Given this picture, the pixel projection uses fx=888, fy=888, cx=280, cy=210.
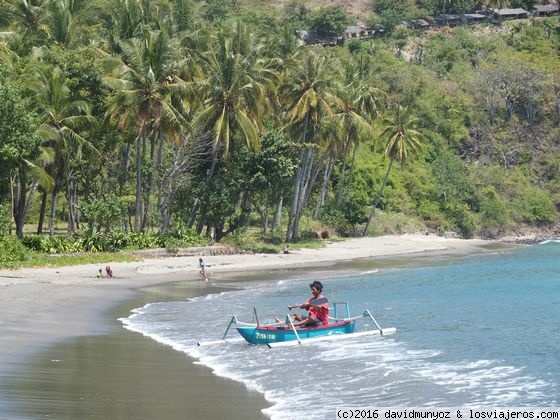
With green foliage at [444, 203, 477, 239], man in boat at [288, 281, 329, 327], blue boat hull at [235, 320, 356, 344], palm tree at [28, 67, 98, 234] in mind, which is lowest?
blue boat hull at [235, 320, 356, 344]

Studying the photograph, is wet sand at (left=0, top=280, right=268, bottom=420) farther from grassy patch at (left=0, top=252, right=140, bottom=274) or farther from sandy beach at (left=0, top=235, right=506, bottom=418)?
grassy patch at (left=0, top=252, right=140, bottom=274)

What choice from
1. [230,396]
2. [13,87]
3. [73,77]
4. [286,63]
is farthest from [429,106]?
[230,396]

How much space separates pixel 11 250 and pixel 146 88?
36.3ft

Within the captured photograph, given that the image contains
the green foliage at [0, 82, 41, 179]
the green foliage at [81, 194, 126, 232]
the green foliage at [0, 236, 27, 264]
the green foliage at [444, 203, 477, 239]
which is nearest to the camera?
the green foliage at [0, 236, 27, 264]

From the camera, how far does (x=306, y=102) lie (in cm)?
5047

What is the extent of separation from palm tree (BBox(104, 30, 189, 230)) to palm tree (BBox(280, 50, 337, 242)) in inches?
380

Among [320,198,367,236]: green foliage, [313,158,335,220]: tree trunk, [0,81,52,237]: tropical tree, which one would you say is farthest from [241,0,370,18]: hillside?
[0,81,52,237]: tropical tree

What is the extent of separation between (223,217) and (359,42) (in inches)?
2461

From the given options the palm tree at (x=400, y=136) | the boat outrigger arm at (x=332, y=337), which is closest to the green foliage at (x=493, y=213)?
the palm tree at (x=400, y=136)

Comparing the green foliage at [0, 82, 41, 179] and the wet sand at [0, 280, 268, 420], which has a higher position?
the green foliage at [0, 82, 41, 179]

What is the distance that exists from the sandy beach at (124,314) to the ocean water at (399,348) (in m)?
0.68

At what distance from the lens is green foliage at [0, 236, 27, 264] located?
111 feet

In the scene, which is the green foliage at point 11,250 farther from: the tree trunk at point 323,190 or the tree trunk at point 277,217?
the tree trunk at point 323,190

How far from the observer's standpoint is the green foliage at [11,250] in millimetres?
33969
